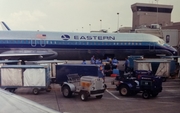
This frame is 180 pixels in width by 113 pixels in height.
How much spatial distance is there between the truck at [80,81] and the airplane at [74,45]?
37.5 ft

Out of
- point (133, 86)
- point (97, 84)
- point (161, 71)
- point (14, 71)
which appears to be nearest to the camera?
point (97, 84)

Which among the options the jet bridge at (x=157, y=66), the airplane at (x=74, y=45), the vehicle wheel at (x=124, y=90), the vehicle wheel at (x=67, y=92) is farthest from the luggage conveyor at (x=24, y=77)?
the airplane at (x=74, y=45)

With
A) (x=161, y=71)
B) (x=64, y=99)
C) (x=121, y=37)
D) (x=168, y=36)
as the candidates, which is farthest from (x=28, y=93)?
(x=168, y=36)

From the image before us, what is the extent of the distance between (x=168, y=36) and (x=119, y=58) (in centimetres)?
2436

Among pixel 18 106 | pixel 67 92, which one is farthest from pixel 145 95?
pixel 18 106

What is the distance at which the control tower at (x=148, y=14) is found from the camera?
10581cm

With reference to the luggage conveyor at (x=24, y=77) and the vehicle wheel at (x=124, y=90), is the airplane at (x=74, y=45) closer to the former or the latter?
the luggage conveyor at (x=24, y=77)

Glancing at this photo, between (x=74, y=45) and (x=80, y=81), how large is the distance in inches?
565

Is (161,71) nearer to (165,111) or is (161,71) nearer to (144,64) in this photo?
(144,64)

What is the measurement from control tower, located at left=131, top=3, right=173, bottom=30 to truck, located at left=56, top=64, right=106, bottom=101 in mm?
91292

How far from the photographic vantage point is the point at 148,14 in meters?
108

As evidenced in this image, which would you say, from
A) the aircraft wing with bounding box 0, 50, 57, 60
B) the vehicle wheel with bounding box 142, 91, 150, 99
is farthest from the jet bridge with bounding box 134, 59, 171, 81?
the aircraft wing with bounding box 0, 50, 57, 60

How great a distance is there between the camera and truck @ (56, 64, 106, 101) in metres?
12.5

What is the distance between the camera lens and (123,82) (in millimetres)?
13625
